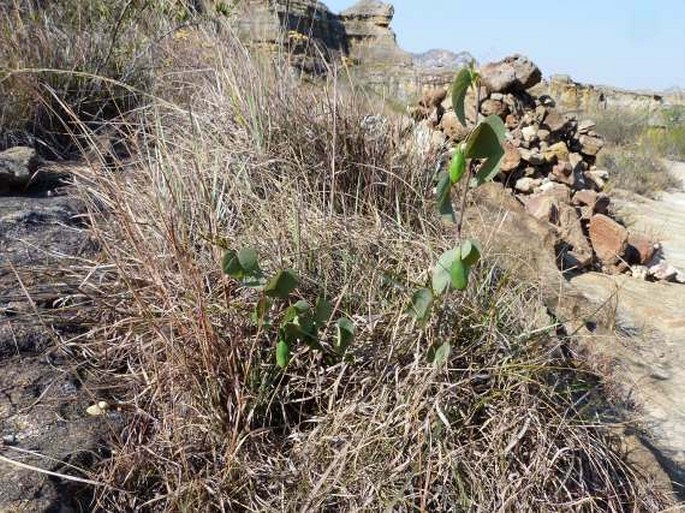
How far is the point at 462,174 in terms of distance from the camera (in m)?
1.72

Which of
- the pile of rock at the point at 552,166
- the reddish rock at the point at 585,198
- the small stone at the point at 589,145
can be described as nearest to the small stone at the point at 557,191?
the pile of rock at the point at 552,166

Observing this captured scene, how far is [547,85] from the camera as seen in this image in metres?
16.8

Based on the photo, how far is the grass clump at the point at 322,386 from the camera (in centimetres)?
175

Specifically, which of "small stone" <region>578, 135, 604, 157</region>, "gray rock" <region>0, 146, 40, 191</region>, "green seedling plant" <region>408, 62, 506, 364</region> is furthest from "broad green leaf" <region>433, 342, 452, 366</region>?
"small stone" <region>578, 135, 604, 157</region>

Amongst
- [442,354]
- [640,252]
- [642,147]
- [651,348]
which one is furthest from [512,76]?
[642,147]

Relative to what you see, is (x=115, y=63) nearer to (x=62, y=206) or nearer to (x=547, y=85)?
(x=62, y=206)

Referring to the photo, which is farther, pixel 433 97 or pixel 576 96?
pixel 576 96

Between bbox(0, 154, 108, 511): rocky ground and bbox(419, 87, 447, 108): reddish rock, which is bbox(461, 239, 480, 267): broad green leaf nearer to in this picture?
bbox(0, 154, 108, 511): rocky ground

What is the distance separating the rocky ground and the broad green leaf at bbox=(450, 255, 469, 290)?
941mm

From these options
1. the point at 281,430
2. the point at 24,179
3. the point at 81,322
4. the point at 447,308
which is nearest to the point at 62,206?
the point at 24,179

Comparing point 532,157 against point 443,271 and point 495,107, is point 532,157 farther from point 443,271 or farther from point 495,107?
point 443,271

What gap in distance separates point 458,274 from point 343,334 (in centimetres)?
35

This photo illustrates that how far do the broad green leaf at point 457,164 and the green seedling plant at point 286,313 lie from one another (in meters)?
0.46

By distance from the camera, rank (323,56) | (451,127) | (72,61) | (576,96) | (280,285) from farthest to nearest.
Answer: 1. (576,96)
2. (451,127)
3. (72,61)
4. (323,56)
5. (280,285)
